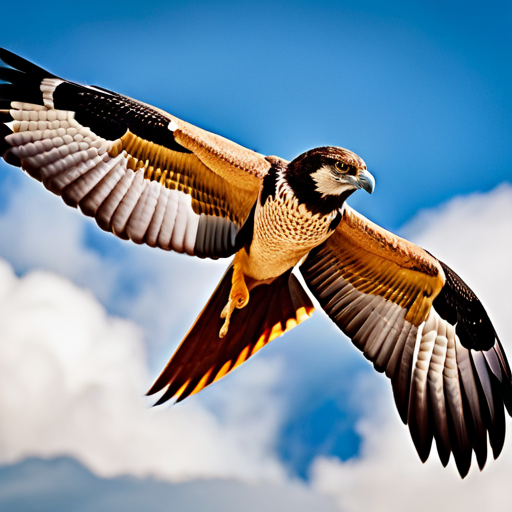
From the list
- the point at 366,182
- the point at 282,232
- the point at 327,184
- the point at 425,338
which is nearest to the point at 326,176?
the point at 327,184

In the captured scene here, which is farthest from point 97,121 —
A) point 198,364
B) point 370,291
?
point 370,291

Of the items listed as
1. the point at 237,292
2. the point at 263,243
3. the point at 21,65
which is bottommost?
the point at 237,292

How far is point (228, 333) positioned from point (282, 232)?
91cm

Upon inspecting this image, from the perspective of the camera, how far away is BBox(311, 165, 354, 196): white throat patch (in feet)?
14.5

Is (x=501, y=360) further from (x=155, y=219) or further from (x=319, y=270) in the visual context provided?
(x=155, y=219)

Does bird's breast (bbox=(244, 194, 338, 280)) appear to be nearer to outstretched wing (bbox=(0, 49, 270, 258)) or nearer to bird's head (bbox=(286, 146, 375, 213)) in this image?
bird's head (bbox=(286, 146, 375, 213))

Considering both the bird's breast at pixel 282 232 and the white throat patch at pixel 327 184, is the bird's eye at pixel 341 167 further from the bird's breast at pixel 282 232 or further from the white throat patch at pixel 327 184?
the bird's breast at pixel 282 232

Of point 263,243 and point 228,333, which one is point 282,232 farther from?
point 228,333

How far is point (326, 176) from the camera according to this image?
174 inches

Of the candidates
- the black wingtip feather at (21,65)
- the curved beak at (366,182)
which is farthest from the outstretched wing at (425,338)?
the black wingtip feather at (21,65)

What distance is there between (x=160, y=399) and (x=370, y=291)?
188cm

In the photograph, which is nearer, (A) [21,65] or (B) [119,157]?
(A) [21,65]

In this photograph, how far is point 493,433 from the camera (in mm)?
5383

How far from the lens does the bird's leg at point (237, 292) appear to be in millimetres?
4930
